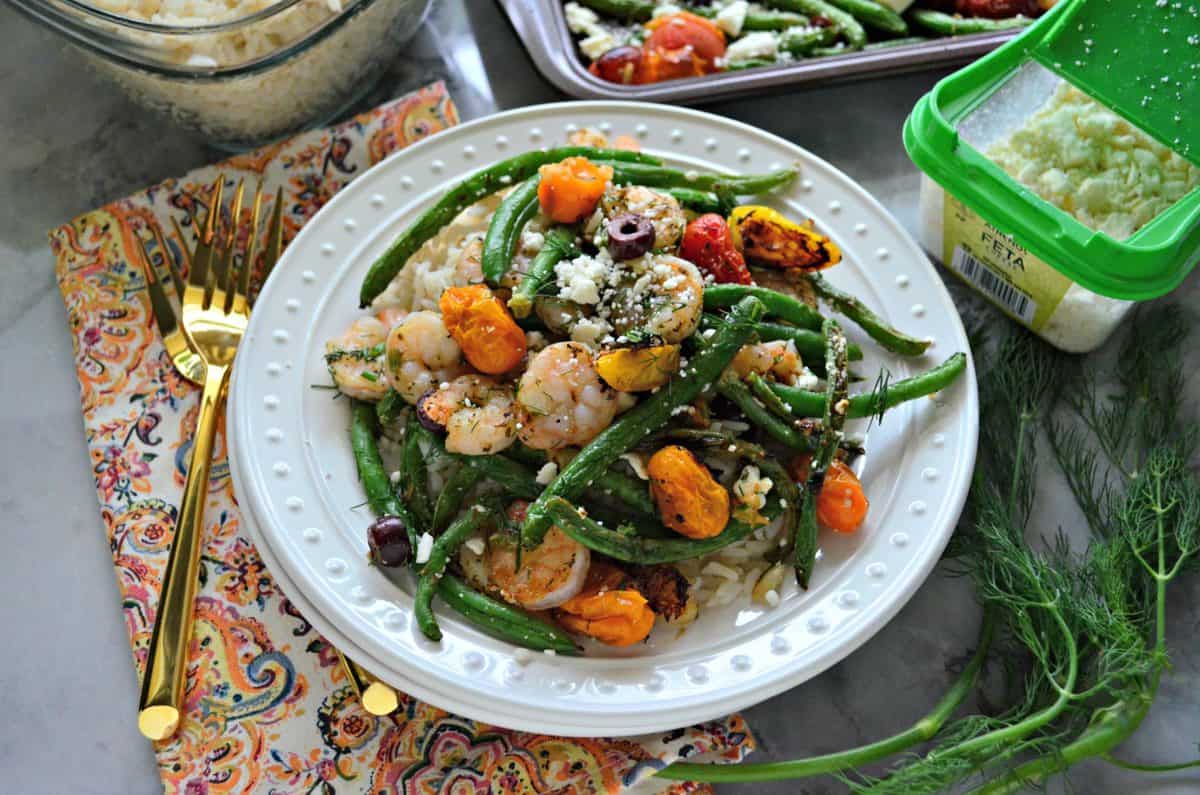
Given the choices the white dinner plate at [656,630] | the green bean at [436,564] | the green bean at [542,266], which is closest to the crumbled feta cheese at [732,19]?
the white dinner plate at [656,630]

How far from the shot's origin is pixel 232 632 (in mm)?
2762

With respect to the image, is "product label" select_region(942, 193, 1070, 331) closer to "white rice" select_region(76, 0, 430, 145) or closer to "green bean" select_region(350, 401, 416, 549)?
"green bean" select_region(350, 401, 416, 549)

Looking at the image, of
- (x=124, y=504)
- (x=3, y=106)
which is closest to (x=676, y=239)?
(x=124, y=504)

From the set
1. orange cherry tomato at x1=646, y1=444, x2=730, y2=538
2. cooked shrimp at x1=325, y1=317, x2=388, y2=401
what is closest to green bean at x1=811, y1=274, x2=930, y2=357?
orange cherry tomato at x1=646, y1=444, x2=730, y2=538

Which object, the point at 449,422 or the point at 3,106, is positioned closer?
the point at 449,422

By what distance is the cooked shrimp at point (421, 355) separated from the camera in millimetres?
2648

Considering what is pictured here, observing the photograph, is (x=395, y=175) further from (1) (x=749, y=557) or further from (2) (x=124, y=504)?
(1) (x=749, y=557)

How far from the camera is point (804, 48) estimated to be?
3836 millimetres

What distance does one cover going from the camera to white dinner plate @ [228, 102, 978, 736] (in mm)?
2420

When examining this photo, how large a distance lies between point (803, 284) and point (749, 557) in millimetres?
728

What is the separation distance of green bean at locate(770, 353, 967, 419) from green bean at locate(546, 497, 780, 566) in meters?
0.26

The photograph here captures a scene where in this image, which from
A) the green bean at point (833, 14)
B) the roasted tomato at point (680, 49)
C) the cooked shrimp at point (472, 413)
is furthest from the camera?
the green bean at point (833, 14)

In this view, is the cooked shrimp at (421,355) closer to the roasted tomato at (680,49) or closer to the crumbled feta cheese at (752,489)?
the crumbled feta cheese at (752,489)

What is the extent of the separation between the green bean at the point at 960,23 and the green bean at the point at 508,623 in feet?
8.33
